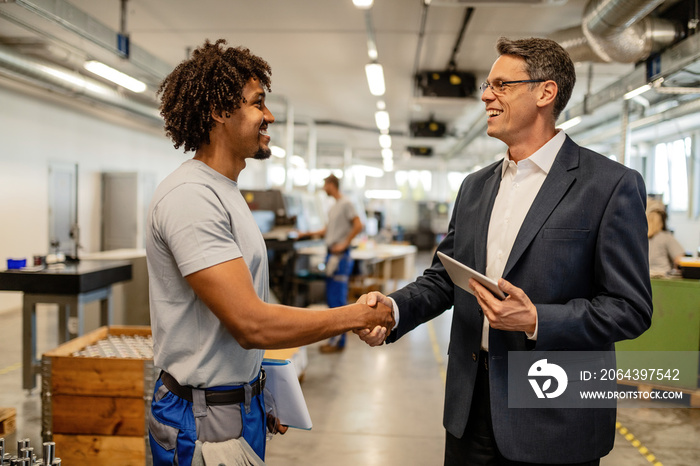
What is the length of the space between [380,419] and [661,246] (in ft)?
12.2

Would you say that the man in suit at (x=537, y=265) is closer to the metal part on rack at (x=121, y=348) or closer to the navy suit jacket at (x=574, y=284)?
the navy suit jacket at (x=574, y=284)

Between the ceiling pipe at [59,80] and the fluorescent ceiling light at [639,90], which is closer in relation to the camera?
the fluorescent ceiling light at [639,90]

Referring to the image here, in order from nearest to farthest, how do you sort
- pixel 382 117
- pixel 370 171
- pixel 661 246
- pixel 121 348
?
pixel 121 348 < pixel 661 246 < pixel 382 117 < pixel 370 171

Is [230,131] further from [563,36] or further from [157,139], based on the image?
[157,139]

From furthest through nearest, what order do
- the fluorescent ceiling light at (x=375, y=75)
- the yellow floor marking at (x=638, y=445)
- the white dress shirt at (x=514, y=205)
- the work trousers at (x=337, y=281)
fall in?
the fluorescent ceiling light at (x=375, y=75), the work trousers at (x=337, y=281), the yellow floor marking at (x=638, y=445), the white dress shirt at (x=514, y=205)

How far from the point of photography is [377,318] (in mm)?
1826

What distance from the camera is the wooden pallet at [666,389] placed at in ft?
15.5

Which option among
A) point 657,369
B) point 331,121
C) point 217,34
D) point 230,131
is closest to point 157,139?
point 331,121

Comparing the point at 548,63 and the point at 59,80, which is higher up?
the point at 59,80

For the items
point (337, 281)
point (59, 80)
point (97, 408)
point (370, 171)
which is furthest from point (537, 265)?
point (370, 171)

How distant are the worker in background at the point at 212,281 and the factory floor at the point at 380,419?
229cm

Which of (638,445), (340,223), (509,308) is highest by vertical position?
(340,223)

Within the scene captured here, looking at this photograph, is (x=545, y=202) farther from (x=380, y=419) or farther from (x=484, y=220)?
(x=380, y=419)

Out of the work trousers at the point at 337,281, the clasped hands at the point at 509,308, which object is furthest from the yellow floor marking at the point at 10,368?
the clasped hands at the point at 509,308
